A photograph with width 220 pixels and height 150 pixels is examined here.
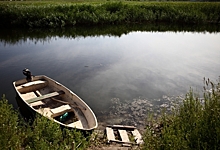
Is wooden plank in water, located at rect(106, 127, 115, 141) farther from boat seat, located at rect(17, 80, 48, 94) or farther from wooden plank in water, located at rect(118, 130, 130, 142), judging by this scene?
boat seat, located at rect(17, 80, 48, 94)

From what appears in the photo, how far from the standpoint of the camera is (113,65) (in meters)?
12.2

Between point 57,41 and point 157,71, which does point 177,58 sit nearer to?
point 157,71

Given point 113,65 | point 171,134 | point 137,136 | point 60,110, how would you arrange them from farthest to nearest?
point 113,65, point 60,110, point 137,136, point 171,134

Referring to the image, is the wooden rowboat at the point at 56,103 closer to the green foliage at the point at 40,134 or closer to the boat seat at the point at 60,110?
the boat seat at the point at 60,110

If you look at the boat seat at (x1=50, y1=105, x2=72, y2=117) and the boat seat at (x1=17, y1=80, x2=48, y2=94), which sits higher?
the boat seat at (x1=17, y1=80, x2=48, y2=94)

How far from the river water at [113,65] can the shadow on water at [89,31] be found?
2.23ft

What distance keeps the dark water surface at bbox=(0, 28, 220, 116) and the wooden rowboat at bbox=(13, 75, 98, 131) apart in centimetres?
78

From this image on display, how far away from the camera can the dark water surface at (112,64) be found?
925cm

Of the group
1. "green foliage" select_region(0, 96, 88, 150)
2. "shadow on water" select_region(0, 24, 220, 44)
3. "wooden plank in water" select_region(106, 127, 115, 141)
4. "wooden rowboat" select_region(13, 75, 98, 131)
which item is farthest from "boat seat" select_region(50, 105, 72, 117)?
"shadow on water" select_region(0, 24, 220, 44)

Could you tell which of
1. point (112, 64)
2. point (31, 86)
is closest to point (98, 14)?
point (112, 64)

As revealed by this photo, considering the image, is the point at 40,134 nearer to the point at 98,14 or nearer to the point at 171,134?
the point at 171,134

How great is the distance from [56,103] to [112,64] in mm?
5448

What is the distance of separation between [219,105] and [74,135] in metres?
3.30

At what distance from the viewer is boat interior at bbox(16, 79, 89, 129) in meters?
6.48
